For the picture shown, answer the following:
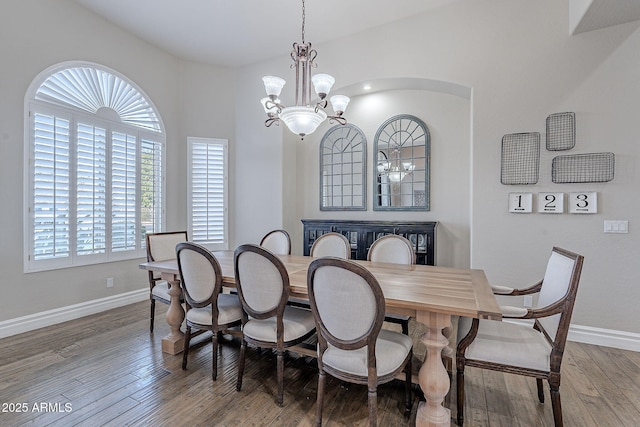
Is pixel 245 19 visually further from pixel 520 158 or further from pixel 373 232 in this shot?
pixel 520 158

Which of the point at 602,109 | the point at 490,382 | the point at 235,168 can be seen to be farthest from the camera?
the point at 235,168

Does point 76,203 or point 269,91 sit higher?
point 269,91

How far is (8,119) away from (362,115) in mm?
4164

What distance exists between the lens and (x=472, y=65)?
343 centimetres

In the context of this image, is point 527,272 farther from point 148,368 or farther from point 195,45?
point 195,45

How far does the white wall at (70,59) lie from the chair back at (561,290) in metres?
4.63

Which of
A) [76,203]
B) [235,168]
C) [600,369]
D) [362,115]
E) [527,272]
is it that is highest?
[362,115]

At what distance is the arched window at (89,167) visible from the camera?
10.8ft

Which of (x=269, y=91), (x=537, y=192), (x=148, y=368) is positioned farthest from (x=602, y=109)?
(x=148, y=368)

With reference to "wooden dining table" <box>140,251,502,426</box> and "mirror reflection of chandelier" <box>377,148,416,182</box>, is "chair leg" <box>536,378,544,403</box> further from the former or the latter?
"mirror reflection of chandelier" <box>377,148,416,182</box>

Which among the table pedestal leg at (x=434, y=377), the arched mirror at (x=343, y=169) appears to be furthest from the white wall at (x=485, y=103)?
the table pedestal leg at (x=434, y=377)

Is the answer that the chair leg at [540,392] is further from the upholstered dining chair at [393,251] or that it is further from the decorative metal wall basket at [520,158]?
the decorative metal wall basket at [520,158]

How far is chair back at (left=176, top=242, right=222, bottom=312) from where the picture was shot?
2.27 metres

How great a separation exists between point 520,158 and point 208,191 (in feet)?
14.3
